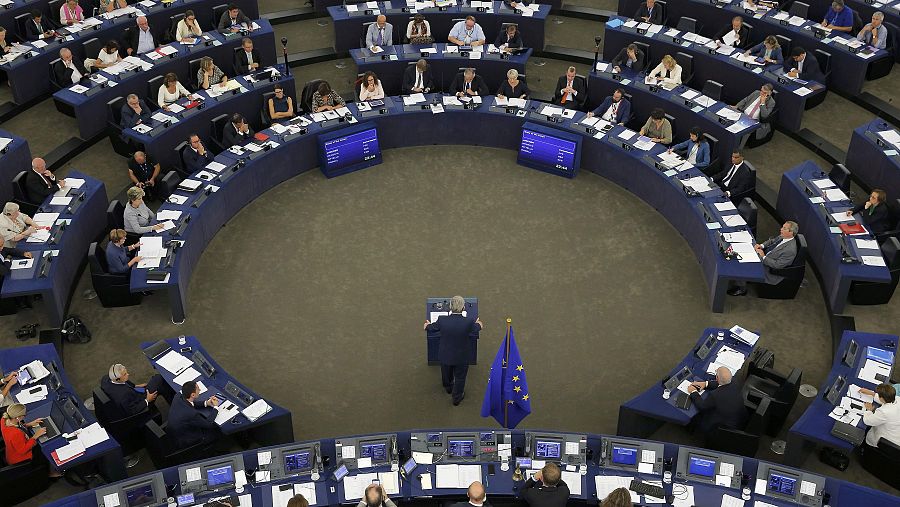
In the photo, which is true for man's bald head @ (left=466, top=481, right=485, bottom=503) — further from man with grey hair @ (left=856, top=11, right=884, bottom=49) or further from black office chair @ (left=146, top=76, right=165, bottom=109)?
man with grey hair @ (left=856, top=11, right=884, bottom=49)

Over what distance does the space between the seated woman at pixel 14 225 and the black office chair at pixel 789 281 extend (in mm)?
12132

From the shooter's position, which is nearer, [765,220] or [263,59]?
[765,220]

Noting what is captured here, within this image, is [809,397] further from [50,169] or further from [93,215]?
[50,169]

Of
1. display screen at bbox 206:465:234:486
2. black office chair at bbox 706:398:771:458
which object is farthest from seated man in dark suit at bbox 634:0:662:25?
display screen at bbox 206:465:234:486

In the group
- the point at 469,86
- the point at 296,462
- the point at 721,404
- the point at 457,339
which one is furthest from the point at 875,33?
the point at 296,462

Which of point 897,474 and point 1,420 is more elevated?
point 1,420

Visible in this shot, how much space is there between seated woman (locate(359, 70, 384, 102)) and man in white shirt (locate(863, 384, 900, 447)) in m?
11.4

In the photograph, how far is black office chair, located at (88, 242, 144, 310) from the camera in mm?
15156

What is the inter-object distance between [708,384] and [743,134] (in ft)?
23.1

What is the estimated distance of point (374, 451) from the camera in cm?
1176

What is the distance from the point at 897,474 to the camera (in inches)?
484

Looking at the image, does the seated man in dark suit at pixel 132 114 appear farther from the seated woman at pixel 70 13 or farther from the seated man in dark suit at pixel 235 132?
the seated woman at pixel 70 13

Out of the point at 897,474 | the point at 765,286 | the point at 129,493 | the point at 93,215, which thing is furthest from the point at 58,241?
the point at 897,474

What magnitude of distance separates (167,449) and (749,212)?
1025 centimetres
